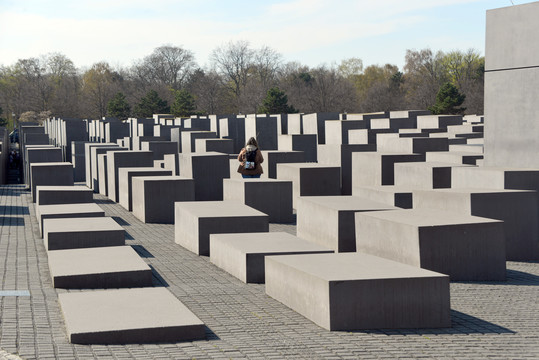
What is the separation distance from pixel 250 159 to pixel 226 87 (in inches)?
3000

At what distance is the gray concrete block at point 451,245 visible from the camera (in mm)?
9023

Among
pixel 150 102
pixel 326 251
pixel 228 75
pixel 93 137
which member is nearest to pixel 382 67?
pixel 228 75

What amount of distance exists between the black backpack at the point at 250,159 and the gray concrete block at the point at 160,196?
1.21 metres

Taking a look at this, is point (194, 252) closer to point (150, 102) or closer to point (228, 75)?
point (150, 102)

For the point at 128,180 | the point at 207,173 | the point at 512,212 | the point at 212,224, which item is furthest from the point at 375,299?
the point at 207,173

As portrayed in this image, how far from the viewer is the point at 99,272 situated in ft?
27.6

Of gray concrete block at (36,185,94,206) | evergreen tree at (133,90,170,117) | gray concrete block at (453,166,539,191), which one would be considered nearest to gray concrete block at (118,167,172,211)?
gray concrete block at (36,185,94,206)

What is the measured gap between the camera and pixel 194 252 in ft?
37.5

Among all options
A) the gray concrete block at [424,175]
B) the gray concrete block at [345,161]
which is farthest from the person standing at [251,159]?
the gray concrete block at [345,161]

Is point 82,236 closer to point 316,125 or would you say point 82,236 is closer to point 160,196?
point 160,196

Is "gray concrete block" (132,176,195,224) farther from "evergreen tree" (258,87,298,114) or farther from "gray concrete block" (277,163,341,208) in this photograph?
"evergreen tree" (258,87,298,114)

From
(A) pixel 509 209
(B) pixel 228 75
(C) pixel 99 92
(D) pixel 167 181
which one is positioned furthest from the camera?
(B) pixel 228 75

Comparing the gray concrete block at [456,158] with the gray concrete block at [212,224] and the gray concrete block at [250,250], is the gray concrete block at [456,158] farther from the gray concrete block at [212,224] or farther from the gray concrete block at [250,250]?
the gray concrete block at [250,250]

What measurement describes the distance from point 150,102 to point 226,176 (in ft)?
176
